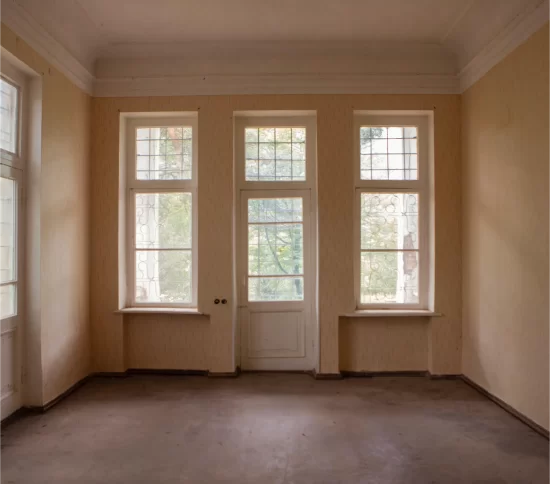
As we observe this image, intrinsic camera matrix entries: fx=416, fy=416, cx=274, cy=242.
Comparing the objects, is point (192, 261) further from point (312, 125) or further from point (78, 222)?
point (312, 125)

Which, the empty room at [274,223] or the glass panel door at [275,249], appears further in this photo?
the glass panel door at [275,249]

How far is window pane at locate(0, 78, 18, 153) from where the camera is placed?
325cm

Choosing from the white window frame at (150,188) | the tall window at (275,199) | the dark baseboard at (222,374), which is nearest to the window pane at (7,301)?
the white window frame at (150,188)

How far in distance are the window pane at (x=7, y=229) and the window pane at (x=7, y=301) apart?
0.23 feet

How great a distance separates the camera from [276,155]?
4594 mm

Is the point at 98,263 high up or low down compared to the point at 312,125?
down

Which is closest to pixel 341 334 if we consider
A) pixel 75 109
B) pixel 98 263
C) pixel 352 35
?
pixel 98 263

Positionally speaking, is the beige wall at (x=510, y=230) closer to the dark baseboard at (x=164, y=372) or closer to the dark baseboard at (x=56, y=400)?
the dark baseboard at (x=164, y=372)

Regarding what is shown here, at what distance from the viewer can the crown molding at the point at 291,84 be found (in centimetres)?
434

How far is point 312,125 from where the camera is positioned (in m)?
4.55

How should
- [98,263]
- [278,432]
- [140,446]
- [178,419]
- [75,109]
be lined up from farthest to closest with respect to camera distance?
1. [98,263]
2. [75,109]
3. [178,419]
4. [278,432]
5. [140,446]

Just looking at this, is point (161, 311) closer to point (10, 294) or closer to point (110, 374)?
point (110, 374)

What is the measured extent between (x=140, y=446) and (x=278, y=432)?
0.98 meters

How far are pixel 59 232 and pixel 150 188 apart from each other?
3.57 feet
